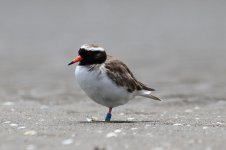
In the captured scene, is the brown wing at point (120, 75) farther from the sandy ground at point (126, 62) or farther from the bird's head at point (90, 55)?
the sandy ground at point (126, 62)

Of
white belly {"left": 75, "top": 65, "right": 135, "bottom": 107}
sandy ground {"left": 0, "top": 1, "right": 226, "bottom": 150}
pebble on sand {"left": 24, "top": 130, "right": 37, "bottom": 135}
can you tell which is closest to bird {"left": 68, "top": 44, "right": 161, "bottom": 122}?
white belly {"left": 75, "top": 65, "right": 135, "bottom": 107}

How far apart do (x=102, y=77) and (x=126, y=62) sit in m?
10.6

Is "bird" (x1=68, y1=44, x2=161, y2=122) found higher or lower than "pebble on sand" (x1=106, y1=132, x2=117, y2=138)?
higher

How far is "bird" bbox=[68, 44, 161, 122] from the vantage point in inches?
371

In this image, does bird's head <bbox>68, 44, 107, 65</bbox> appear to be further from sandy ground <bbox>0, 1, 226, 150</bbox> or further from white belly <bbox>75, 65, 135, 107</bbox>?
sandy ground <bbox>0, 1, 226, 150</bbox>

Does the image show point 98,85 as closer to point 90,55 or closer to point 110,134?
point 90,55

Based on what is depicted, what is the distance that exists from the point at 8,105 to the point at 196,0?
89.3ft

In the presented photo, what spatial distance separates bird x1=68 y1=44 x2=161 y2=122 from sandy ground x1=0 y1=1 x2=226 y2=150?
36 centimetres

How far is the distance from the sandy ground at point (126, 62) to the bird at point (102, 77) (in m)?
0.36

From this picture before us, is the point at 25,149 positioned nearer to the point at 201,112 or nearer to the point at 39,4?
the point at 201,112

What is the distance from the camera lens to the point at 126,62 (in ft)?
65.7

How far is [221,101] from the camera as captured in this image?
12.9 m

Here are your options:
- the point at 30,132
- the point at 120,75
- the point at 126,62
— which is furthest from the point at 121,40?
the point at 30,132

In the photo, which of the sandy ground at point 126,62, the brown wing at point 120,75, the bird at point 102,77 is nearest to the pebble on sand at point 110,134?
the sandy ground at point 126,62
